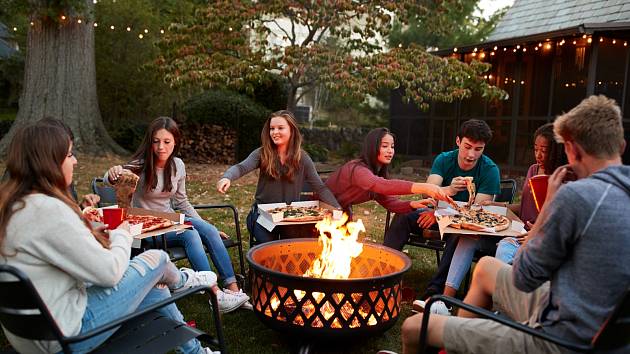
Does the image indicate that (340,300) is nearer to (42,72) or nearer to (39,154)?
(39,154)

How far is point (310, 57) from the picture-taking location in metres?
10.2

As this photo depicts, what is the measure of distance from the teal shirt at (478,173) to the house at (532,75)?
20.4 ft

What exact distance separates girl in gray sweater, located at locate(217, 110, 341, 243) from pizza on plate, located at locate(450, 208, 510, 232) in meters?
1.10

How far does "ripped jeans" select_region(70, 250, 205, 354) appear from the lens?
224 centimetres

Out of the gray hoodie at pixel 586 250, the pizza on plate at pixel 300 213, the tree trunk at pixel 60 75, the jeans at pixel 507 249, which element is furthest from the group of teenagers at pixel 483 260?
the tree trunk at pixel 60 75

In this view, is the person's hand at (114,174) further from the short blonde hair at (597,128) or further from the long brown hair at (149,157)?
the short blonde hair at (597,128)

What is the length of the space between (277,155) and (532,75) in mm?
8731

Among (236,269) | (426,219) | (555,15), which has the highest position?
(555,15)

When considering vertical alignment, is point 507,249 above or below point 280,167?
below

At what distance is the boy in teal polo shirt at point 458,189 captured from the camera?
12.5 feet

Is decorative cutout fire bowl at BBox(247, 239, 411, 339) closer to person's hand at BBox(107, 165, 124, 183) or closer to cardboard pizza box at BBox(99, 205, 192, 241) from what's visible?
cardboard pizza box at BBox(99, 205, 192, 241)

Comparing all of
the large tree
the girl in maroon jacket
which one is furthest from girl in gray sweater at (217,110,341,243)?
the large tree

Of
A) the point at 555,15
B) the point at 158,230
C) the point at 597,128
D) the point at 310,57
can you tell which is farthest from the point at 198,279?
the point at 555,15

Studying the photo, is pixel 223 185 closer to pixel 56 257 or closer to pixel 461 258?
pixel 461 258
